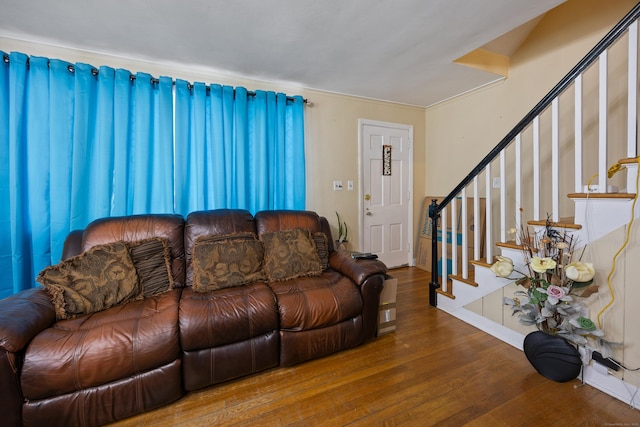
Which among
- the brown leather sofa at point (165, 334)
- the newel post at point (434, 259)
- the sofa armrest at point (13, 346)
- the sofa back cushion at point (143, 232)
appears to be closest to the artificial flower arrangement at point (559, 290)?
the newel post at point (434, 259)

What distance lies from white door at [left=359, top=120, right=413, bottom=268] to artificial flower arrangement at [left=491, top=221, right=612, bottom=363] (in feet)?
6.19

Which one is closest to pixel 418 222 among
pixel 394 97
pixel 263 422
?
pixel 394 97

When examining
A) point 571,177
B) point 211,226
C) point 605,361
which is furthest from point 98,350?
point 571,177

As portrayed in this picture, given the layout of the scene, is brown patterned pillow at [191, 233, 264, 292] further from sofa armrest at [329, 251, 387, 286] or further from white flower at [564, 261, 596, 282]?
white flower at [564, 261, 596, 282]

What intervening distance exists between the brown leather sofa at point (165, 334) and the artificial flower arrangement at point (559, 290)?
967mm

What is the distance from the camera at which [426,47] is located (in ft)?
7.12

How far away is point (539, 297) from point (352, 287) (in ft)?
3.85

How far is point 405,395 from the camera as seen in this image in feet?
4.82

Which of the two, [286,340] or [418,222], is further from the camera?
[418,222]

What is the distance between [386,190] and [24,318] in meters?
3.48

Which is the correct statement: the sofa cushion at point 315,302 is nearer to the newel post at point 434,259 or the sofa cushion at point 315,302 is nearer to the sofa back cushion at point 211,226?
the sofa back cushion at point 211,226

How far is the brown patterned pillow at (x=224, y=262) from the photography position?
1.83 m

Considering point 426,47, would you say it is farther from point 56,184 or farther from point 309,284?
point 56,184

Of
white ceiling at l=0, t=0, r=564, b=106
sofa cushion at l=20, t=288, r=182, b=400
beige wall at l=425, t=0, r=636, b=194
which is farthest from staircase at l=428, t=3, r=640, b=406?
sofa cushion at l=20, t=288, r=182, b=400
